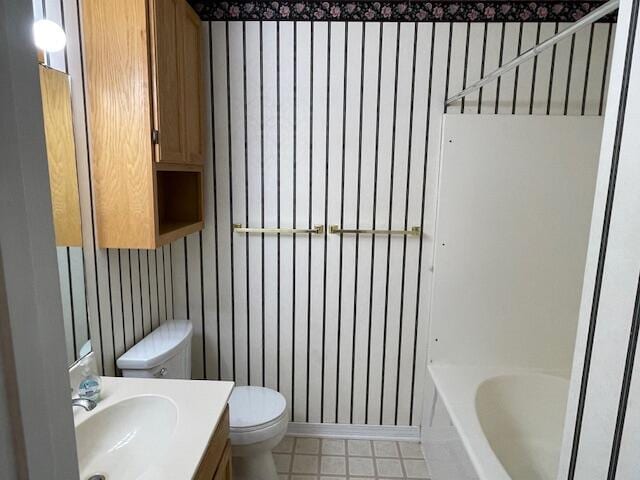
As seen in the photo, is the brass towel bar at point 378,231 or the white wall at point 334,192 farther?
the brass towel bar at point 378,231

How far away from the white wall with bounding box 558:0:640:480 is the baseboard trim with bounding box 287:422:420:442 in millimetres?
1850

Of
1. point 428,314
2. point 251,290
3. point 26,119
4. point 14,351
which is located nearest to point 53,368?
point 14,351

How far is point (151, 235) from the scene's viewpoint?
5.29 ft

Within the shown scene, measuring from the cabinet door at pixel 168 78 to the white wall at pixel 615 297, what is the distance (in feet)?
4.83

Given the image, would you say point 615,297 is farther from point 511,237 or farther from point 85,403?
point 511,237

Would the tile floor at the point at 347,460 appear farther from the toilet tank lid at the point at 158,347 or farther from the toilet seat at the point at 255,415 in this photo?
the toilet tank lid at the point at 158,347

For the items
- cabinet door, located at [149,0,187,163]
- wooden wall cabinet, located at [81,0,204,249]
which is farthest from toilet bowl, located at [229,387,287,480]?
cabinet door, located at [149,0,187,163]

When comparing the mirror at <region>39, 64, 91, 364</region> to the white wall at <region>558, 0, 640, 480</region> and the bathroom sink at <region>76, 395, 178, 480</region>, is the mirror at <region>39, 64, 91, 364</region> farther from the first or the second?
the white wall at <region>558, 0, 640, 480</region>

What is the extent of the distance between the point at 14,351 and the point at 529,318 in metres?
2.38

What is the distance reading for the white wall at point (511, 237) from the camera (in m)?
2.06

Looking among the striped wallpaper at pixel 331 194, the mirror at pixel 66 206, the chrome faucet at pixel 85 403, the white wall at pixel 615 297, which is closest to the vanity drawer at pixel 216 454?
the chrome faucet at pixel 85 403

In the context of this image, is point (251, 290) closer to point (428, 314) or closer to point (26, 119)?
point (428, 314)

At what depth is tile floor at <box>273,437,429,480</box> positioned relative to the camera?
2.13m

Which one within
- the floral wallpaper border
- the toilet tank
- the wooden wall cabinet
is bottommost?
the toilet tank
